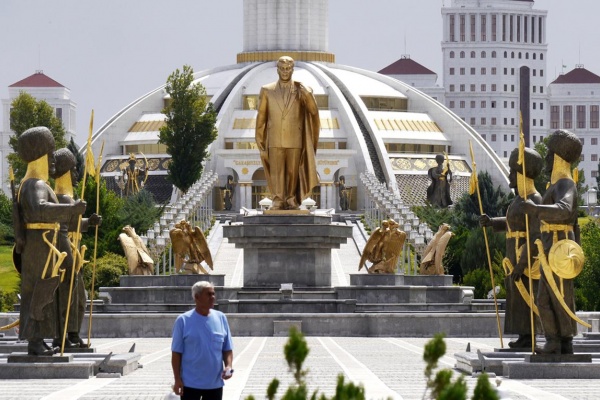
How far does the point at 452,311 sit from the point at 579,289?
856 cm

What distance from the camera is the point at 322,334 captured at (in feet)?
106

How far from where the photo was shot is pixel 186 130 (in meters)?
85.1

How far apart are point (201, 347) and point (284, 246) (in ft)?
68.8

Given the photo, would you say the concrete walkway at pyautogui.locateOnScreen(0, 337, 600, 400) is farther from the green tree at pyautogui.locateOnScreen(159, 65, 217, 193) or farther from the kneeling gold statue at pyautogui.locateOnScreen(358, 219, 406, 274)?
the green tree at pyautogui.locateOnScreen(159, 65, 217, 193)

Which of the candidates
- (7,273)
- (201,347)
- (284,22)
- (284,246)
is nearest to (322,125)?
(284,22)

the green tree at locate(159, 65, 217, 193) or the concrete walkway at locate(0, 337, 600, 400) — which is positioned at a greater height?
the green tree at locate(159, 65, 217, 193)

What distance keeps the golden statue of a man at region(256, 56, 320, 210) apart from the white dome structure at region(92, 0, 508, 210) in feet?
223

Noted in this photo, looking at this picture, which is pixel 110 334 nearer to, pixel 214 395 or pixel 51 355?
pixel 51 355

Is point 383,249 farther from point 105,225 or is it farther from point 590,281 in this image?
point 105,225

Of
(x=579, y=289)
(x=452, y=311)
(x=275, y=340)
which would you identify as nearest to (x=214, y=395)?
(x=275, y=340)

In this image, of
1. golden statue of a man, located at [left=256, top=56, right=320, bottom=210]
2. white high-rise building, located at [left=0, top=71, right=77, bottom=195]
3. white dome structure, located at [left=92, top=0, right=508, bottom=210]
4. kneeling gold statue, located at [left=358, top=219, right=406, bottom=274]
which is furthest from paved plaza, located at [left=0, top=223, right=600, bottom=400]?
white high-rise building, located at [left=0, top=71, right=77, bottom=195]

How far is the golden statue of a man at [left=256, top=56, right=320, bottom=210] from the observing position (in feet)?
119

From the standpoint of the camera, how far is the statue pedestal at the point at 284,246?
36219 millimetres

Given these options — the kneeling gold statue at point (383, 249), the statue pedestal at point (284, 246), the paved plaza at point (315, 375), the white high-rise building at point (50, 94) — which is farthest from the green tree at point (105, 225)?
the white high-rise building at point (50, 94)
